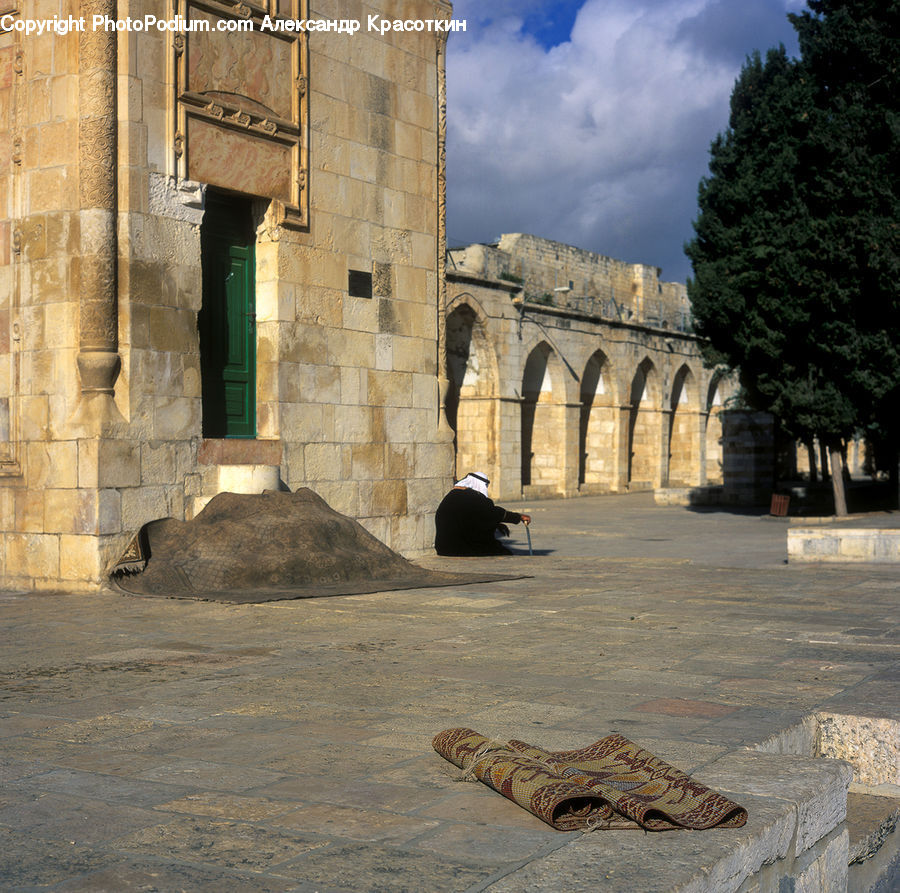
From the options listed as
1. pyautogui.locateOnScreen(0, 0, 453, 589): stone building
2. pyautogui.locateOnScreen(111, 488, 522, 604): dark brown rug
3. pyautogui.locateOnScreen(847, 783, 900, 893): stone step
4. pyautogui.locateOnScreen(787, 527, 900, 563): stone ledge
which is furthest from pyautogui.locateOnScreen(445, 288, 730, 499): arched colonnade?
pyautogui.locateOnScreen(847, 783, 900, 893): stone step

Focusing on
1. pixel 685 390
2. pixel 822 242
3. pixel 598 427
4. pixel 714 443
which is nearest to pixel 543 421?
pixel 598 427

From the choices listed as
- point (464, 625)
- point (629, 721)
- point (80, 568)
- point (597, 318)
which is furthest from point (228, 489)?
point (597, 318)

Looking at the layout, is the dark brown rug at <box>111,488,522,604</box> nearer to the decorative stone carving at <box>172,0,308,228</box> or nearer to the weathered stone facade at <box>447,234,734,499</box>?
the decorative stone carving at <box>172,0,308,228</box>

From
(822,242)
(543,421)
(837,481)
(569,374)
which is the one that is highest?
(822,242)

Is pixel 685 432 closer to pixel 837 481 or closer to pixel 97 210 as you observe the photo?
pixel 837 481

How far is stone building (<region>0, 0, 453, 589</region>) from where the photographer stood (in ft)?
27.4

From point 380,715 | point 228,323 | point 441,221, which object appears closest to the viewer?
A: point 380,715

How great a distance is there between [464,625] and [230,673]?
1.85 metres

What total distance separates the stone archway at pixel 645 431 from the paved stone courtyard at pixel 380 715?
28.0 meters

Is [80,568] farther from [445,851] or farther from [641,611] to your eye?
[445,851]

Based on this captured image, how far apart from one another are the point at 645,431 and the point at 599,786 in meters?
34.2

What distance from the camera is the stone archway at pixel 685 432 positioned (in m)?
38.2

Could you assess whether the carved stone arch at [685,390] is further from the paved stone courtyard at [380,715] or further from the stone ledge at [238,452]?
the paved stone courtyard at [380,715]

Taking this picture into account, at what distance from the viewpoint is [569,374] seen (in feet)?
100
